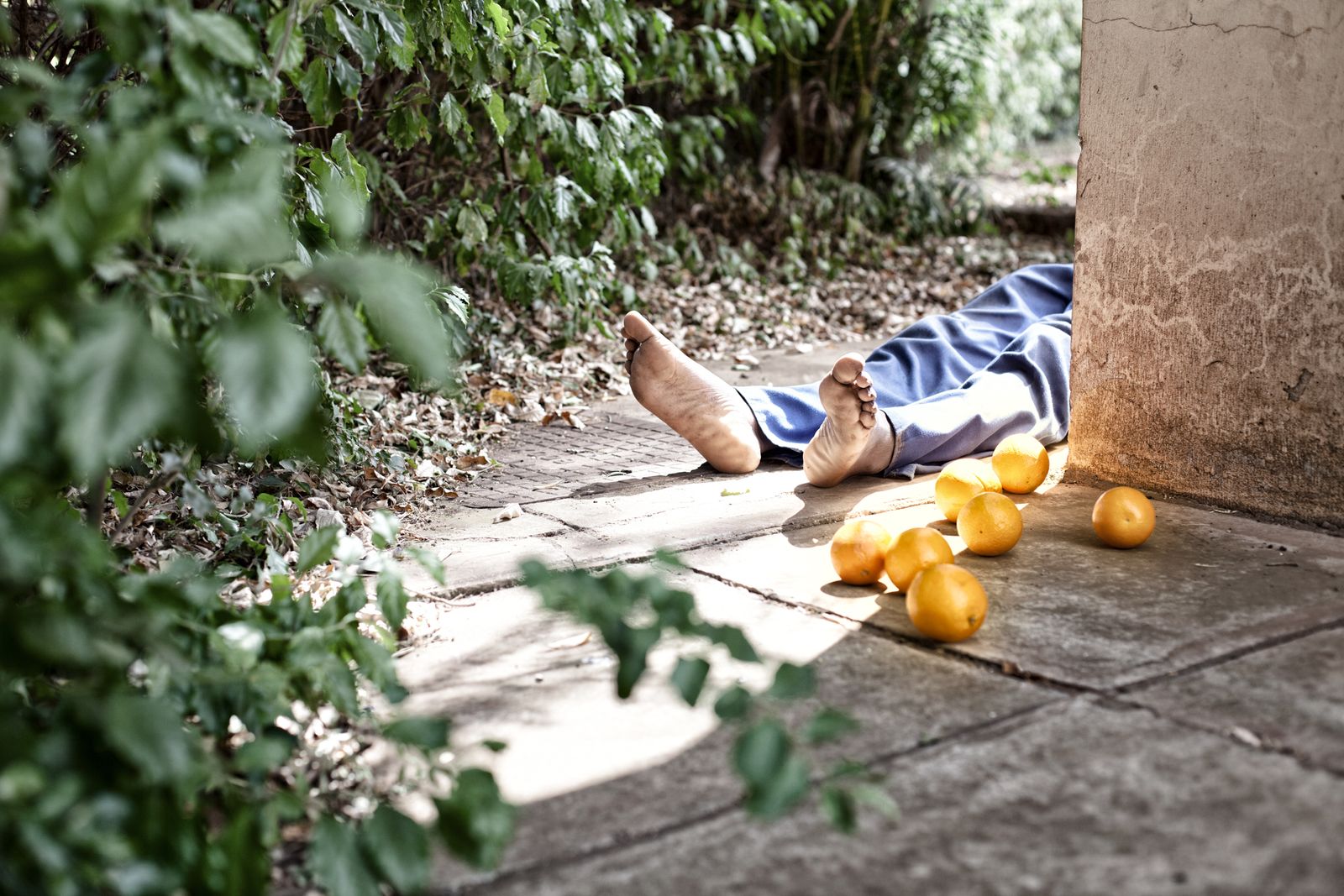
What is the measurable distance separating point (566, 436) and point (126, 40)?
269cm

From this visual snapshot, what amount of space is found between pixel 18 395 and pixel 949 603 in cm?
143

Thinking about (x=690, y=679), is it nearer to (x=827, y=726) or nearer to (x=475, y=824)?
(x=827, y=726)

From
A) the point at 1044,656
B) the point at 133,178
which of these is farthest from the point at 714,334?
the point at 133,178

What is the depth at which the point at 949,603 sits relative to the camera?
2.07m

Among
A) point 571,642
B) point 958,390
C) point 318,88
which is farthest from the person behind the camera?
point 958,390

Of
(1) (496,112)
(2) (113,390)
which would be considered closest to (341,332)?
(2) (113,390)

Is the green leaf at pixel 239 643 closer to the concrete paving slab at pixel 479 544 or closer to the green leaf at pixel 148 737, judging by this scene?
the green leaf at pixel 148 737

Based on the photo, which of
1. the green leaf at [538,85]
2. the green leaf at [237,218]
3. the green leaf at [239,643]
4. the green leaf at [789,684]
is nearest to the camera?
the green leaf at [237,218]

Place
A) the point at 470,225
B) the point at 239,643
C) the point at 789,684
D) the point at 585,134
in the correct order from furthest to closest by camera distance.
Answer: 1. the point at 470,225
2. the point at 585,134
3. the point at 239,643
4. the point at 789,684

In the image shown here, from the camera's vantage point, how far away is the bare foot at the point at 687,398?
335cm

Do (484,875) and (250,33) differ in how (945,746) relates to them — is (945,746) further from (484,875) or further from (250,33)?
(250,33)

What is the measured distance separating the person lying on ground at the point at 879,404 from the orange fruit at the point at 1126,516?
65cm

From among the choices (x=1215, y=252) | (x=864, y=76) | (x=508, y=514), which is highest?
(x=864, y=76)

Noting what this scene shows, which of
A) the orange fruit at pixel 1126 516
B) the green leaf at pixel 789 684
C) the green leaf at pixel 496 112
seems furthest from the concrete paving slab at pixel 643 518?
the green leaf at pixel 789 684
